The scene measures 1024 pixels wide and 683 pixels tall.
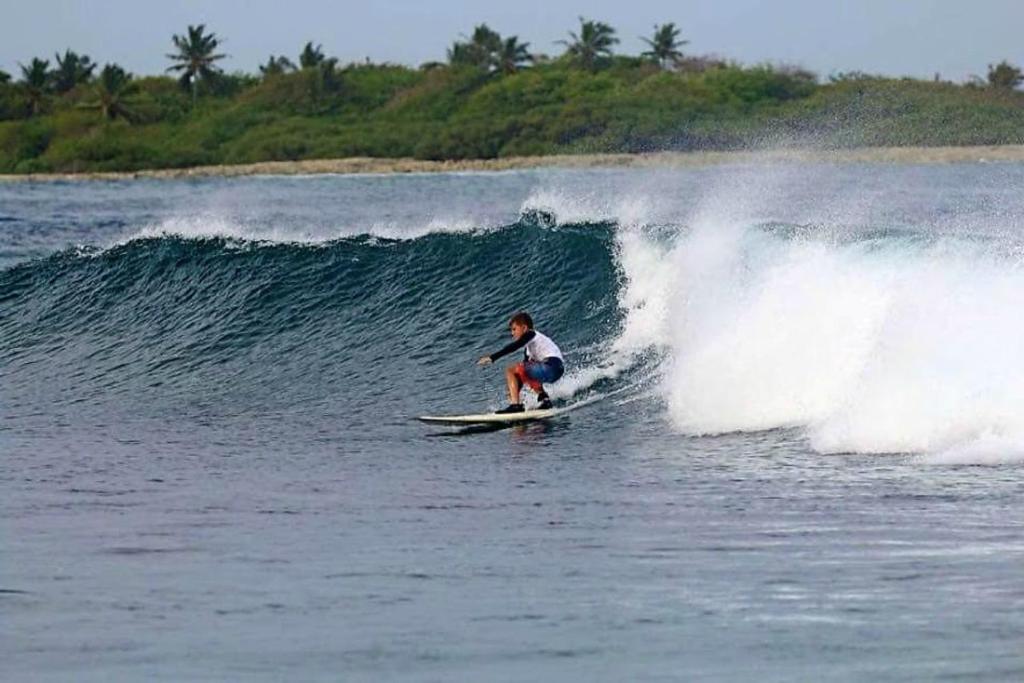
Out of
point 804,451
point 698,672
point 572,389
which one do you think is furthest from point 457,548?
point 572,389

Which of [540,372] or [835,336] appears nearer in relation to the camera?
[835,336]

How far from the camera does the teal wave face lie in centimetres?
1909

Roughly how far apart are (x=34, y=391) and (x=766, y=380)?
807 cm

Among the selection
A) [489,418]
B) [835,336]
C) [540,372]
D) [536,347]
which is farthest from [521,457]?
[835,336]

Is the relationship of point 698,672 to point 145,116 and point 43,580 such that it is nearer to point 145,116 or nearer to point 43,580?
point 43,580

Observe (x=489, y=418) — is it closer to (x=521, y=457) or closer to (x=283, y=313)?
(x=521, y=457)

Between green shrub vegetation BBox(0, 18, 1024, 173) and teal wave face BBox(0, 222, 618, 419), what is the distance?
243 ft

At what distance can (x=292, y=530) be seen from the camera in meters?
10.5

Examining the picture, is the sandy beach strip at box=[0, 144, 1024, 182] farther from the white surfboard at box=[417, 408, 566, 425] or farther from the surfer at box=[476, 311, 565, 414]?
the white surfboard at box=[417, 408, 566, 425]

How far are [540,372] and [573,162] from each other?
277 feet

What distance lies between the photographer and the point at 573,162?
99375 millimetres

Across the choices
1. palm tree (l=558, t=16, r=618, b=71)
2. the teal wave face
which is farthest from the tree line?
the teal wave face

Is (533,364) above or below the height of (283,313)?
below

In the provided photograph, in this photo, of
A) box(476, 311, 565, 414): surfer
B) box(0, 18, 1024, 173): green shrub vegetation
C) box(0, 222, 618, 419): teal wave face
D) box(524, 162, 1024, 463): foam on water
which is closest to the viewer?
box(524, 162, 1024, 463): foam on water
